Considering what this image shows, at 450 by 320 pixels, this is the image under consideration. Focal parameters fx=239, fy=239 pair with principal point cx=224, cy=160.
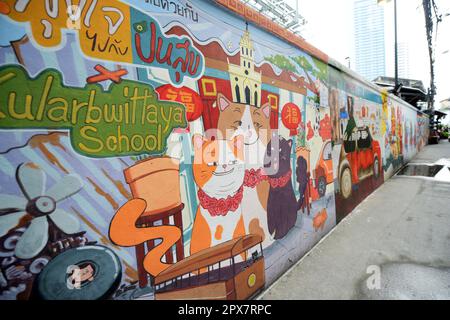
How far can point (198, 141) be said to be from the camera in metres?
2.12

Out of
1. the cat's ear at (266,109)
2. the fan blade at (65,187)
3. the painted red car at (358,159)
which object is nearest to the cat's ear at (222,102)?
the cat's ear at (266,109)

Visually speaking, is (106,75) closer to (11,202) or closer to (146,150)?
(146,150)

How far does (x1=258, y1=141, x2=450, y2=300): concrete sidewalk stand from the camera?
2697 millimetres

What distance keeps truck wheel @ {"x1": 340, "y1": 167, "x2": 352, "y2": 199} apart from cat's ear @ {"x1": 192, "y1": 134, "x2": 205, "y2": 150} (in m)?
3.73

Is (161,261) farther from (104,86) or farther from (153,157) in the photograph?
(104,86)

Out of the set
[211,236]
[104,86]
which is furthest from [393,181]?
[104,86]

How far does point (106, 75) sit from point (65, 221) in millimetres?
952

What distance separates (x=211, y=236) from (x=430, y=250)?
3461 mm

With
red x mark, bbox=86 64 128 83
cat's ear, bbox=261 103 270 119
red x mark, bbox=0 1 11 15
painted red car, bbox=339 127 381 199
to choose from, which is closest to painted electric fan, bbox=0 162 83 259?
red x mark, bbox=86 64 128 83

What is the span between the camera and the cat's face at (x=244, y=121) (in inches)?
92.0

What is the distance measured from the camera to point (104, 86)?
156 centimetres

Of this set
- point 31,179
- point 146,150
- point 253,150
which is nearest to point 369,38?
point 253,150

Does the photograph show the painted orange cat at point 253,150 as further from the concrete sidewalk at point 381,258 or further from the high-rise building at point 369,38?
the high-rise building at point 369,38

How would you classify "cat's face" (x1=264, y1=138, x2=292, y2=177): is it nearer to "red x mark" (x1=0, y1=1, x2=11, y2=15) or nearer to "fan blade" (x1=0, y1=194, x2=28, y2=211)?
"fan blade" (x1=0, y1=194, x2=28, y2=211)
